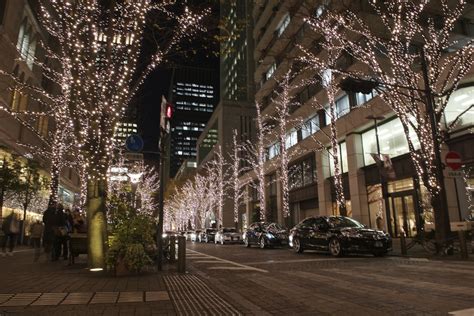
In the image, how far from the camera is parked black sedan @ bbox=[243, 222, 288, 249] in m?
21.8

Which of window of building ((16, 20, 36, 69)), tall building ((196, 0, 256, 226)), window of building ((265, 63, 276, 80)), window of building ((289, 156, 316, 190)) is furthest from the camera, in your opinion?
tall building ((196, 0, 256, 226))

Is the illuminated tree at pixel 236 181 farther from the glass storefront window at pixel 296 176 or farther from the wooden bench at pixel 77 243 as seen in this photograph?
the wooden bench at pixel 77 243

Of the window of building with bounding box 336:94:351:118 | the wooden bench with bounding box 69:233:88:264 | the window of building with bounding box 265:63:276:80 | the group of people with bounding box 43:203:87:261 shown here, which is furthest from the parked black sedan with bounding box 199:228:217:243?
the wooden bench with bounding box 69:233:88:264

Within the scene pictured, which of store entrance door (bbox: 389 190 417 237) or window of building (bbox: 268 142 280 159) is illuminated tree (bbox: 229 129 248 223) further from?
store entrance door (bbox: 389 190 417 237)

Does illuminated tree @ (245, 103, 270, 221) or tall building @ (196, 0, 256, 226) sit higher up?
tall building @ (196, 0, 256, 226)

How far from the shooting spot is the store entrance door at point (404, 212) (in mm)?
20828

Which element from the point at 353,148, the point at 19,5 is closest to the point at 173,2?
the point at 353,148

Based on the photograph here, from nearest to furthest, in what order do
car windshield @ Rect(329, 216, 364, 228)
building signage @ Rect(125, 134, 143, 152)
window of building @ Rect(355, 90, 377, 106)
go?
building signage @ Rect(125, 134, 143, 152)
car windshield @ Rect(329, 216, 364, 228)
window of building @ Rect(355, 90, 377, 106)

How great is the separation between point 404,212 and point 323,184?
8827 mm

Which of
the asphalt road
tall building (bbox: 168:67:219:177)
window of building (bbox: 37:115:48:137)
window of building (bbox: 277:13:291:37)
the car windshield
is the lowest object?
the asphalt road

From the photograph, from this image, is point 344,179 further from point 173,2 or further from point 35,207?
point 35,207

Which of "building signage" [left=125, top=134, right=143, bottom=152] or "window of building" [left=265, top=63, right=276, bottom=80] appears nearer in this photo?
"building signage" [left=125, top=134, right=143, bottom=152]

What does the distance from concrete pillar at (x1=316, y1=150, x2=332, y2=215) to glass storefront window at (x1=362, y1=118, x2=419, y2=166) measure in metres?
4.91

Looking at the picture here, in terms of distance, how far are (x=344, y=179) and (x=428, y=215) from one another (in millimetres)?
8443
